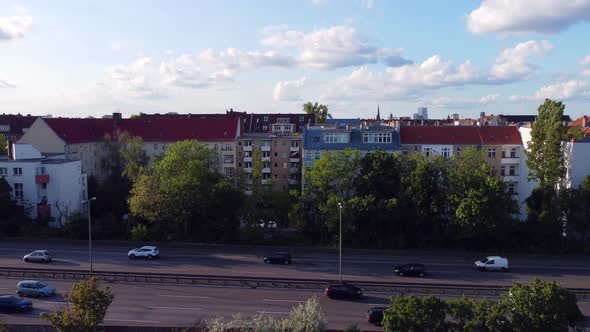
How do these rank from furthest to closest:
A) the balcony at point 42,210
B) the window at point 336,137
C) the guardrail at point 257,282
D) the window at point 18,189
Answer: the window at point 336,137 < the window at point 18,189 < the balcony at point 42,210 < the guardrail at point 257,282

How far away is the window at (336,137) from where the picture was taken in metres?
56.5

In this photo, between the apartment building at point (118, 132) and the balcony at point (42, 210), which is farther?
the apartment building at point (118, 132)

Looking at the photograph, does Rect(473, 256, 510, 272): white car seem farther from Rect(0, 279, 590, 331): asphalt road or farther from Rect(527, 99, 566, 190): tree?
Rect(527, 99, 566, 190): tree

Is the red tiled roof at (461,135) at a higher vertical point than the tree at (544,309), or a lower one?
higher

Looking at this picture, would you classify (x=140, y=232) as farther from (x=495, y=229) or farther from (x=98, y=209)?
(x=495, y=229)

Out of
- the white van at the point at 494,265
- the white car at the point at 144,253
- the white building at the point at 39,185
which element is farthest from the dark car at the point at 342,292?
the white building at the point at 39,185

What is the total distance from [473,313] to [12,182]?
45.9m

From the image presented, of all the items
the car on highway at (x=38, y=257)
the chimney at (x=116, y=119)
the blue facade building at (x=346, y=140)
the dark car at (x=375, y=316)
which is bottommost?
the dark car at (x=375, y=316)

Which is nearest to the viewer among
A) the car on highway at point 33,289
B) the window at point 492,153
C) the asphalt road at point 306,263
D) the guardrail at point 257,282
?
the car on highway at point 33,289

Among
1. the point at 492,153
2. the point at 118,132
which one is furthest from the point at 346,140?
the point at 118,132

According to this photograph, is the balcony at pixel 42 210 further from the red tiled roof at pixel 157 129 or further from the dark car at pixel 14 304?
the dark car at pixel 14 304

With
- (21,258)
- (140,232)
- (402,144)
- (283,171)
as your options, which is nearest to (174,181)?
(140,232)

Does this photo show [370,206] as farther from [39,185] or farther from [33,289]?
[39,185]

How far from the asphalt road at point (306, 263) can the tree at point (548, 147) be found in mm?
8179
